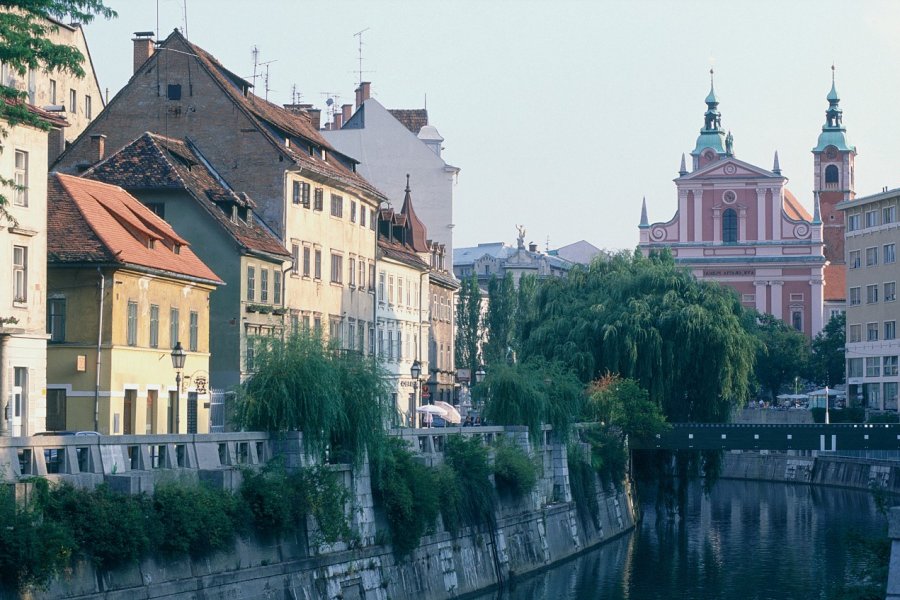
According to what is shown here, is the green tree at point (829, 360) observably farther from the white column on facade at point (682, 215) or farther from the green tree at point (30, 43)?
the green tree at point (30, 43)

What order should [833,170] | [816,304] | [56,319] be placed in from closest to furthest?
[56,319], [816,304], [833,170]

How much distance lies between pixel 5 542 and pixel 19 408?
67.7 ft

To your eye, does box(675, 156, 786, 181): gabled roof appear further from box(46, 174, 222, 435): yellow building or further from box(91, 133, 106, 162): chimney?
box(46, 174, 222, 435): yellow building

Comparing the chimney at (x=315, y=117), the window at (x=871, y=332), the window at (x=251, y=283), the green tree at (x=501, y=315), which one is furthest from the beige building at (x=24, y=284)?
the window at (x=871, y=332)

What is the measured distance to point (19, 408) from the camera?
44.8m

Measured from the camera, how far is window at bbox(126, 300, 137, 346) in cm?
5012

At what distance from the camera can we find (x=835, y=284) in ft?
533

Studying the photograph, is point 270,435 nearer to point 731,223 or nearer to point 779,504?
point 779,504

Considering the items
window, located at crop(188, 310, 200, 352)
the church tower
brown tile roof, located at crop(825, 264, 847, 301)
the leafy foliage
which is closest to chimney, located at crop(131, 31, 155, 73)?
window, located at crop(188, 310, 200, 352)

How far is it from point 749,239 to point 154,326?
102509 mm

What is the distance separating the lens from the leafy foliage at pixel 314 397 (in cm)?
3603

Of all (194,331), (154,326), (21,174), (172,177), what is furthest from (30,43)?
(172,177)

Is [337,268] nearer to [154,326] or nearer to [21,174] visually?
[154,326]

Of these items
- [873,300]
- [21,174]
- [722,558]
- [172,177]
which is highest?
[172,177]
